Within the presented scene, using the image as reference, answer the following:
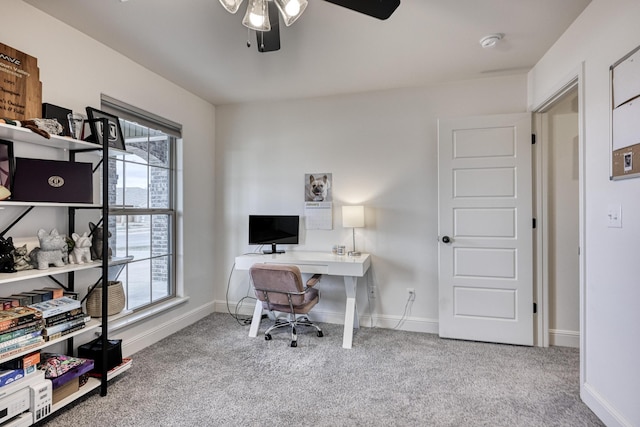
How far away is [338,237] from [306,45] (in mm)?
1867

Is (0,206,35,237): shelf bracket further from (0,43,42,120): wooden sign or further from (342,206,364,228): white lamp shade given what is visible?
(342,206,364,228): white lamp shade

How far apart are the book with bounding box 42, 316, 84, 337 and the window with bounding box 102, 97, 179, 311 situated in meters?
0.80

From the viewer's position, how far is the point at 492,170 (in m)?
2.81

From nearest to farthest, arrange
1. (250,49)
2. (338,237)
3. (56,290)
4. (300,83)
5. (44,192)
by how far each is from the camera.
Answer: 1. (44,192)
2. (56,290)
3. (250,49)
4. (300,83)
5. (338,237)

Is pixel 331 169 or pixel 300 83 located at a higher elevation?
pixel 300 83

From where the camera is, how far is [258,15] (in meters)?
1.48

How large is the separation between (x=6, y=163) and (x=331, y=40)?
2172 mm

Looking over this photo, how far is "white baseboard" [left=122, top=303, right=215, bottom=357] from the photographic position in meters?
2.62

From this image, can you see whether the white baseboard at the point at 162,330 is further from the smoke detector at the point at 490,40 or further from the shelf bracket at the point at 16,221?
the smoke detector at the point at 490,40

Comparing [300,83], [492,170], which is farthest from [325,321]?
[300,83]

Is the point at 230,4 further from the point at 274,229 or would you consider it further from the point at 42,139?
the point at 274,229

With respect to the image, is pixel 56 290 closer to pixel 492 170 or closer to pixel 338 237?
pixel 338 237

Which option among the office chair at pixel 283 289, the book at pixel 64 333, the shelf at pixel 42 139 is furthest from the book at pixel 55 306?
the office chair at pixel 283 289

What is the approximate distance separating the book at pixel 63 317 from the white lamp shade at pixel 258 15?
196cm
